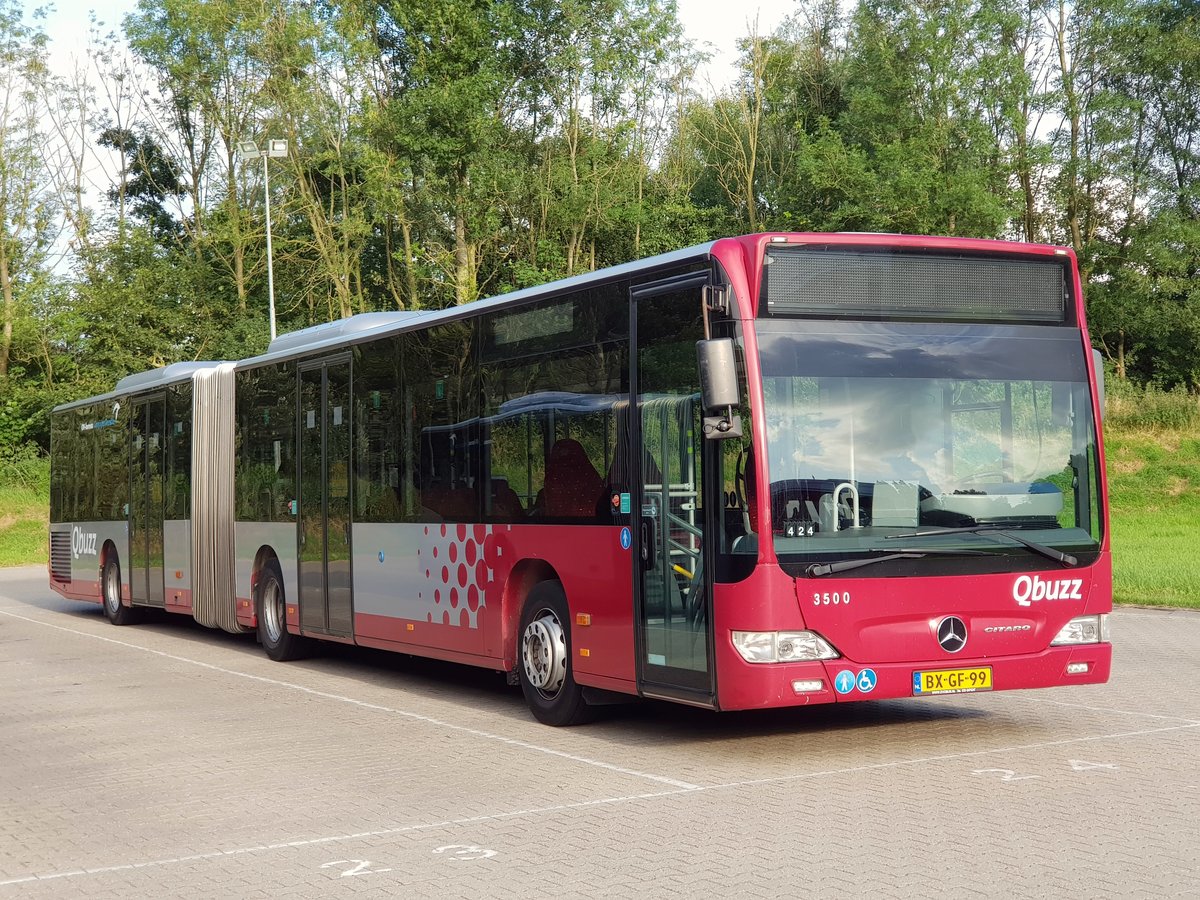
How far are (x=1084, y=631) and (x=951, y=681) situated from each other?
109cm

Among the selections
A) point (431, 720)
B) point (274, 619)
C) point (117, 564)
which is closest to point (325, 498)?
point (274, 619)

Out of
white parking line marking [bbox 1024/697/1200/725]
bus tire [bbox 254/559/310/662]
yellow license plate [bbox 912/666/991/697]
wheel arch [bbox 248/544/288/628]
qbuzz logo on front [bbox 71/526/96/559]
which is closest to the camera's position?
yellow license plate [bbox 912/666/991/697]

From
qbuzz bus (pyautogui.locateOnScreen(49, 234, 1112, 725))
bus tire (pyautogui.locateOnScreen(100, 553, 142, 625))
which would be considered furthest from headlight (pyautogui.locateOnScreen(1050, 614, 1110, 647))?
bus tire (pyautogui.locateOnScreen(100, 553, 142, 625))

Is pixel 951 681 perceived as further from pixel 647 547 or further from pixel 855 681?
pixel 647 547

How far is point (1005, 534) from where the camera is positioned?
31.1 ft

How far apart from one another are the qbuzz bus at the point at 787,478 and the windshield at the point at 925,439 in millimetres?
15

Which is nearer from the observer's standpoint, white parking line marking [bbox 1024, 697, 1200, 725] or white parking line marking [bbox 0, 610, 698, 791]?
white parking line marking [bbox 0, 610, 698, 791]

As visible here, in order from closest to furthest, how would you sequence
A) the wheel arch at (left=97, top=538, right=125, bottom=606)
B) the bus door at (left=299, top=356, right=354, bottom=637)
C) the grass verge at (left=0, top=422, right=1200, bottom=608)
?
the bus door at (left=299, top=356, right=354, bottom=637)
the wheel arch at (left=97, top=538, right=125, bottom=606)
the grass verge at (left=0, top=422, right=1200, bottom=608)

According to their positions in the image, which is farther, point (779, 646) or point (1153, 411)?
point (1153, 411)

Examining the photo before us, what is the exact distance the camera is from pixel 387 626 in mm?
13969

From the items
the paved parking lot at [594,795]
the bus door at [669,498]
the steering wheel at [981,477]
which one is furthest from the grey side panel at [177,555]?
the steering wheel at [981,477]

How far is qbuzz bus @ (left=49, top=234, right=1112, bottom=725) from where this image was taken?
909cm

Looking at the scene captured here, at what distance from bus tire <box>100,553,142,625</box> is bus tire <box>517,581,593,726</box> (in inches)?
507

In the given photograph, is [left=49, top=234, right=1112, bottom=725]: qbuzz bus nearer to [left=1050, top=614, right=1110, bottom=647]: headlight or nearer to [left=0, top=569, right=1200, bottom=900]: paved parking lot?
[left=1050, top=614, right=1110, bottom=647]: headlight
